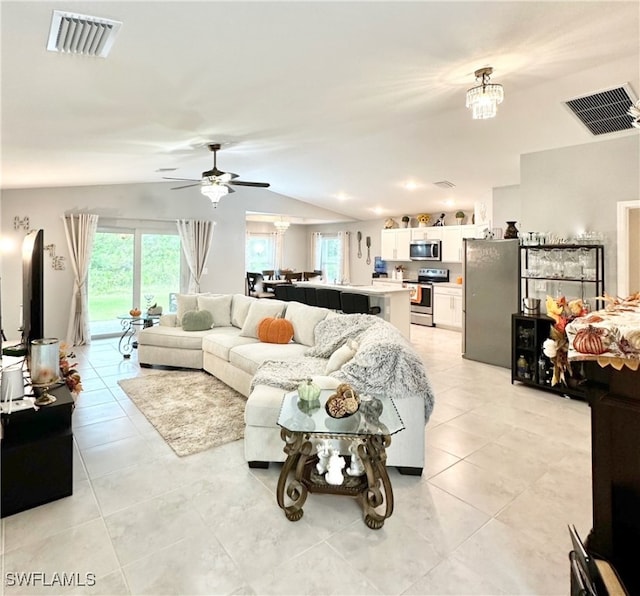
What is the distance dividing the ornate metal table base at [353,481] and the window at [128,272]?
5390mm

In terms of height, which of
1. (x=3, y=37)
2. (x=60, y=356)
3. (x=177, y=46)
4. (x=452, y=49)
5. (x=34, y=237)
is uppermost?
(x=452, y=49)

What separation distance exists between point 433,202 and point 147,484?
708 centimetres

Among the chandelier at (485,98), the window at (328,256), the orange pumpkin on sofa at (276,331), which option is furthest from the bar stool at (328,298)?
the window at (328,256)

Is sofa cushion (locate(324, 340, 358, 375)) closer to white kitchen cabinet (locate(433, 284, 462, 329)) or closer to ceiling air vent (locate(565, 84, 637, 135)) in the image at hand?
ceiling air vent (locate(565, 84, 637, 135))

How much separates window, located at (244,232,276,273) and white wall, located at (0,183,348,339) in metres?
1.99

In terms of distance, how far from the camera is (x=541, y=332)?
4.59 metres

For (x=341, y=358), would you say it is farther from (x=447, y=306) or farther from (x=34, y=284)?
(x=447, y=306)

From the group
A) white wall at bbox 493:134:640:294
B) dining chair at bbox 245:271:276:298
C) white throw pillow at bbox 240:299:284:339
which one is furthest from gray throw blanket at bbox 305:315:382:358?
dining chair at bbox 245:271:276:298

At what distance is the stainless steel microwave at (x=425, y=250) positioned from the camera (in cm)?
842

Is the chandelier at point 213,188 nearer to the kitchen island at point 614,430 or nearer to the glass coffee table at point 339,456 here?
the glass coffee table at point 339,456

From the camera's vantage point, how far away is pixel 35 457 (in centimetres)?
234

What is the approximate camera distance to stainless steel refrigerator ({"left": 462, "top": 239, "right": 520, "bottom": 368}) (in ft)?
17.1

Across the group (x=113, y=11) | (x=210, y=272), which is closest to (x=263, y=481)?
(x=113, y=11)

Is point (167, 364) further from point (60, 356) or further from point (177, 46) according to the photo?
point (177, 46)
